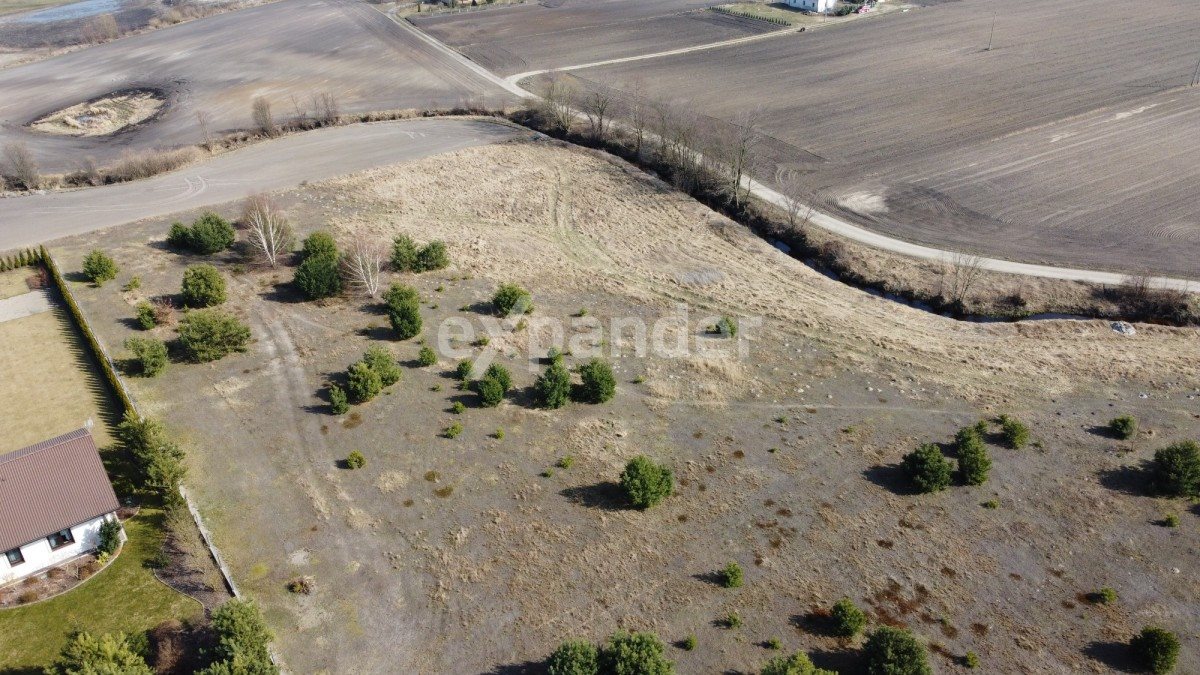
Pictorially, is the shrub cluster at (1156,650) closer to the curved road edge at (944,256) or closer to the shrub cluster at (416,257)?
the curved road edge at (944,256)

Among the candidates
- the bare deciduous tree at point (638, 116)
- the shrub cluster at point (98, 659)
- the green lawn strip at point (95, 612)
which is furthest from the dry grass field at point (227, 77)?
the shrub cluster at point (98, 659)

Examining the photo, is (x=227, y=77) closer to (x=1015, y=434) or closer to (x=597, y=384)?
(x=597, y=384)

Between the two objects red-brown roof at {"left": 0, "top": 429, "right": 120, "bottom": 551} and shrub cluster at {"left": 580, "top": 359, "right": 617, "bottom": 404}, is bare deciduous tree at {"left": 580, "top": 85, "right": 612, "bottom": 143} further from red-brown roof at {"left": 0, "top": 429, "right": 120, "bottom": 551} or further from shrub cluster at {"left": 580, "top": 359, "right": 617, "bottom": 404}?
red-brown roof at {"left": 0, "top": 429, "right": 120, "bottom": 551}

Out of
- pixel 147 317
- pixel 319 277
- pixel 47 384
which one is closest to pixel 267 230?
pixel 319 277

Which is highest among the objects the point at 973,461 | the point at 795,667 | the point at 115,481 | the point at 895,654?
the point at 115,481

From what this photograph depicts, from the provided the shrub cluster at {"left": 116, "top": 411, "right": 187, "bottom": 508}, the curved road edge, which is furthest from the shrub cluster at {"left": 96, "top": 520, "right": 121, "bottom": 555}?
the curved road edge

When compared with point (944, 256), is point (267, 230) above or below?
above
